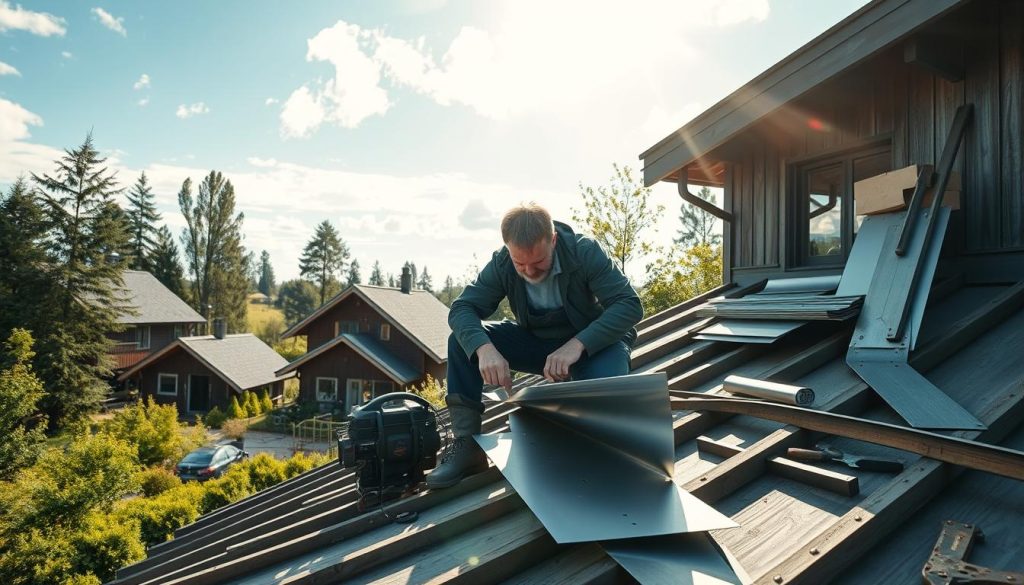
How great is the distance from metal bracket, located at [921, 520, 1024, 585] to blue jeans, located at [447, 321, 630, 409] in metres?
1.20

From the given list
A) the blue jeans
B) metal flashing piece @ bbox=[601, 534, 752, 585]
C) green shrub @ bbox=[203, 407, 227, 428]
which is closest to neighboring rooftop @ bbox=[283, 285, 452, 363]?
green shrub @ bbox=[203, 407, 227, 428]

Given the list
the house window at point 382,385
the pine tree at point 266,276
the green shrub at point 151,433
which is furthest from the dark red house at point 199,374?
the pine tree at point 266,276

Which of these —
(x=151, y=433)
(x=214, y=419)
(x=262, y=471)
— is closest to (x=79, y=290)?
(x=214, y=419)

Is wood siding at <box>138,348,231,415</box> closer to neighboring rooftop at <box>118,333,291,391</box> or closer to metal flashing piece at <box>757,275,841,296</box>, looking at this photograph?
neighboring rooftop at <box>118,333,291,391</box>

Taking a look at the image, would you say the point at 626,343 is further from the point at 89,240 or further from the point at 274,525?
the point at 89,240

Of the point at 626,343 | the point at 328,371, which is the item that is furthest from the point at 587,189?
the point at 626,343

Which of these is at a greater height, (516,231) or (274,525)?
(516,231)

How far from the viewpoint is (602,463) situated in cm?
206

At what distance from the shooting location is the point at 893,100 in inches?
164

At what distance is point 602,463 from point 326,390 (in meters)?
22.1

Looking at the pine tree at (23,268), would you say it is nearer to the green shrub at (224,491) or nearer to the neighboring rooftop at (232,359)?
the neighboring rooftop at (232,359)

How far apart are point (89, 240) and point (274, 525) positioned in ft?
94.1

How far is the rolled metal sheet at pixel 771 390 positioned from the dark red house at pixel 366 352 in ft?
58.6

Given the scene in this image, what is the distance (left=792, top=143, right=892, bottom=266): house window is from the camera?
4594 mm
